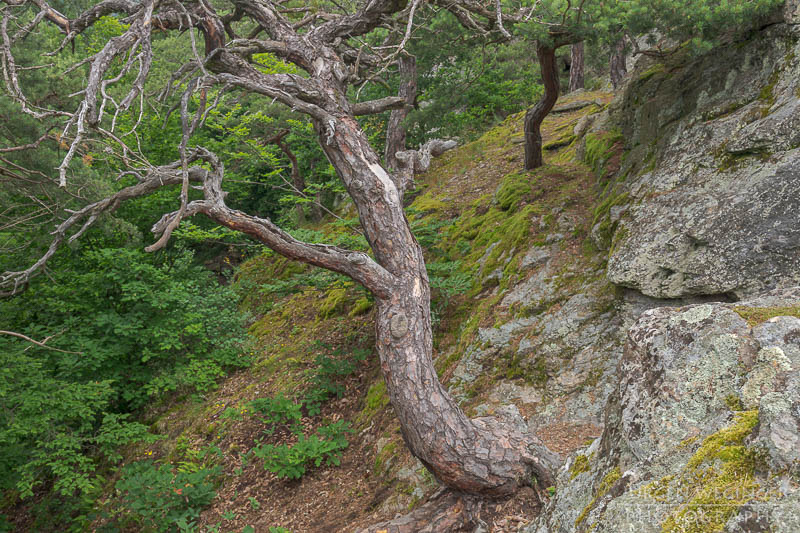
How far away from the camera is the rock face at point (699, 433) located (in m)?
1.29

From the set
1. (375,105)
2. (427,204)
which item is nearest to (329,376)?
(375,105)

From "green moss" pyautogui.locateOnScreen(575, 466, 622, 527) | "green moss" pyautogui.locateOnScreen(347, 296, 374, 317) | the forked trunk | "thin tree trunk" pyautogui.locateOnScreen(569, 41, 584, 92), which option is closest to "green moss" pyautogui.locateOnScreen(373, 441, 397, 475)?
the forked trunk

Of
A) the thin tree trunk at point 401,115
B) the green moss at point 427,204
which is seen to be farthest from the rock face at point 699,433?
the thin tree trunk at point 401,115

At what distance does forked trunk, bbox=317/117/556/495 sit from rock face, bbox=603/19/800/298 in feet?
6.16

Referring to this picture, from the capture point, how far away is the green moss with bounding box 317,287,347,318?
8.71 meters

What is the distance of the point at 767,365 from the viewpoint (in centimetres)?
156

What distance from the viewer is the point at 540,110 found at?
800 centimetres

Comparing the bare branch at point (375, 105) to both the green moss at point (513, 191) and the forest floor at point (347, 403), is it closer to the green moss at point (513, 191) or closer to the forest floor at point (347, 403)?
the forest floor at point (347, 403)

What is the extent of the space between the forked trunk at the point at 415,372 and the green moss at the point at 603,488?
187 centimetres

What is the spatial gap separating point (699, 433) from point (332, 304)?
7.62 meters

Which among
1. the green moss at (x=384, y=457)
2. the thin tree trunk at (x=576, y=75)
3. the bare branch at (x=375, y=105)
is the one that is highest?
the thin tree trunk at (x=576, y=75)

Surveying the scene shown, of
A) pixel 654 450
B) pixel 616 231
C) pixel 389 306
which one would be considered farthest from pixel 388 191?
pixel 654 450

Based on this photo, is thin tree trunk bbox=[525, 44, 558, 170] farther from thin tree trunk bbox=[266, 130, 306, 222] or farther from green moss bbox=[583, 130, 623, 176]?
thin tree trunk bbox=[266, 130, 306, 222]

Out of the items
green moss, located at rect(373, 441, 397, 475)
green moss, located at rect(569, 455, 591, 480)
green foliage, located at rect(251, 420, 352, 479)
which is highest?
green moss, located at rect(569, 455, 591, 480)
